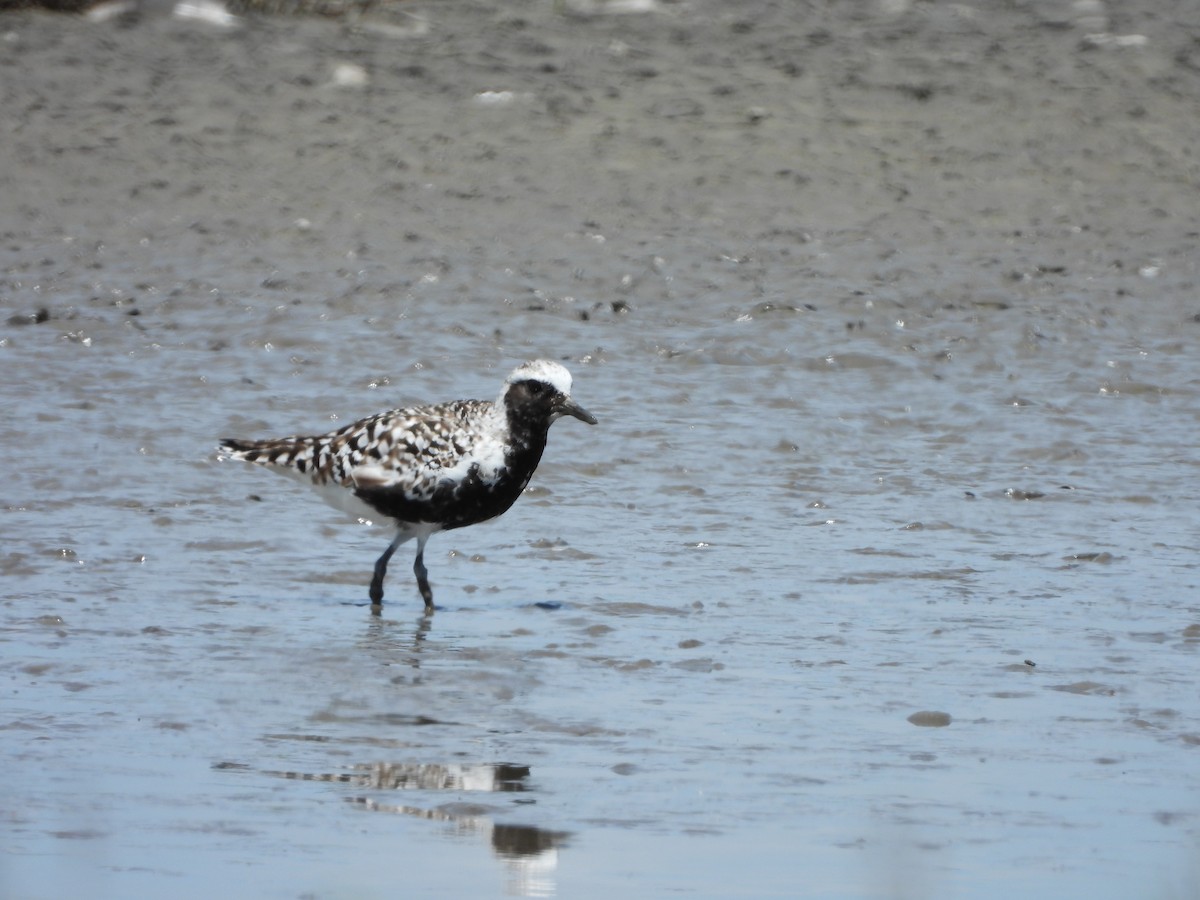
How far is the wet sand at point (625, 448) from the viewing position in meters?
6.34

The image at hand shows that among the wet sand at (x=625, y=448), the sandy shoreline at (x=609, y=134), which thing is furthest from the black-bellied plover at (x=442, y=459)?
the sandy shoreline at (x=609, y=134)

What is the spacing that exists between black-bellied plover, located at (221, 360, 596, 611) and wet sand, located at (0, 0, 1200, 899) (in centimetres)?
36

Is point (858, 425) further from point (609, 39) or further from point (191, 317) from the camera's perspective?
point (609, 39)

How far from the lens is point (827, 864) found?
588cm

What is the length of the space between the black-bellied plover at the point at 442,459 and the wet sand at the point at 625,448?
356 millimetres

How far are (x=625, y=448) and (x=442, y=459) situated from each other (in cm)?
279

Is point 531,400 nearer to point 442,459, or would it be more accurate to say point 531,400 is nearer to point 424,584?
point 442,459

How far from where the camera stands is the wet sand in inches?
250

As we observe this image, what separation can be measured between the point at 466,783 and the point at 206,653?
6.40ft

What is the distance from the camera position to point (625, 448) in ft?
40.3

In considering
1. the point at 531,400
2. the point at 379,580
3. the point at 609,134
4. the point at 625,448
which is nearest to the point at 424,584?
the point at 379,580

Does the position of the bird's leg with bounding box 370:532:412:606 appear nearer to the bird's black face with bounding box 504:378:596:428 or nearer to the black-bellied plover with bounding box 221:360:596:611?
the black-bellied plover with bounding box 221:360:596:611

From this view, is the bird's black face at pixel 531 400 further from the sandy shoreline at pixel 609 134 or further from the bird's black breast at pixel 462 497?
the sandy shoreline at pixel 609 134

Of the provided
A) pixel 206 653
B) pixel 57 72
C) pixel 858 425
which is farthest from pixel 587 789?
pixel 57 72
